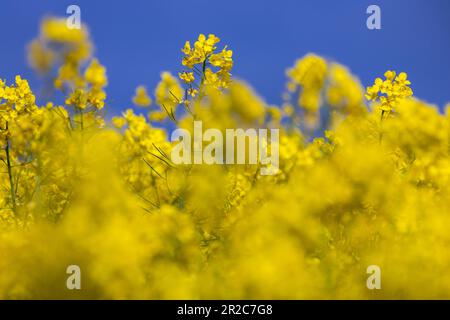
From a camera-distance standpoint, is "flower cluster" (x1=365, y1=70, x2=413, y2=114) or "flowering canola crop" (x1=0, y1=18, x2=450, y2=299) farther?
"flower cluster" (x1=365, y1=70, x2=413, y2=114)

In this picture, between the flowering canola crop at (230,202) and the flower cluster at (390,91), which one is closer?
the flowering canola crop at (230,202)

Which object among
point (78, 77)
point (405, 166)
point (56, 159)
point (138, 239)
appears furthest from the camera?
point (405, 166)

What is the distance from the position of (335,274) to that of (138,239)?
768 millimetres

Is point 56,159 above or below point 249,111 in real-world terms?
below

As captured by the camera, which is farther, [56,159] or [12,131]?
[12,131]

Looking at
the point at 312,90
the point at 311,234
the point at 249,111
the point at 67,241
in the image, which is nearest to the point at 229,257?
the point at 311,234

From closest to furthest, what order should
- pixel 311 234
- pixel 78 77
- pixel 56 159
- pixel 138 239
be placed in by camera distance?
pixel 138 239, pixel 311 234, pixel 56 159, pixel 78 77

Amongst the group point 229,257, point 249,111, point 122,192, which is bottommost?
point 229,257

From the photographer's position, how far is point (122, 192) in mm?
2775
